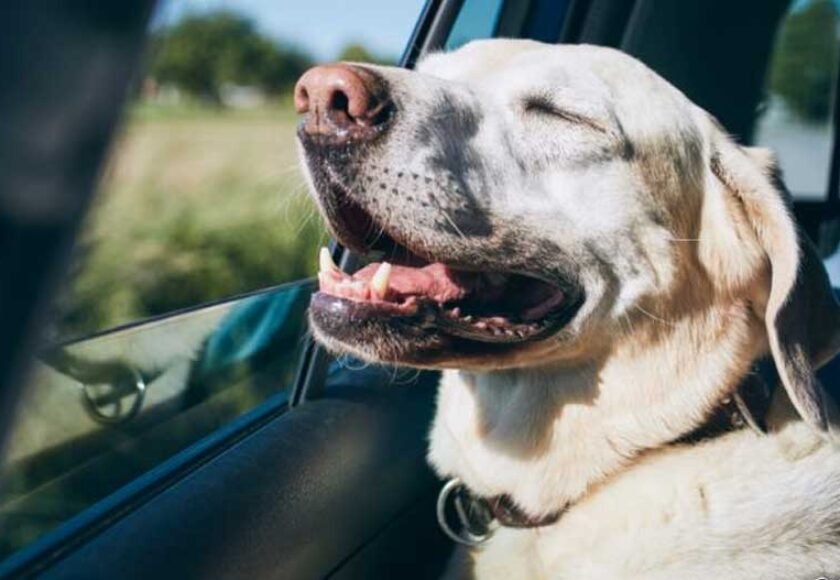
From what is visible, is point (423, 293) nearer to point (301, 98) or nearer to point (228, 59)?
point (301, 98)

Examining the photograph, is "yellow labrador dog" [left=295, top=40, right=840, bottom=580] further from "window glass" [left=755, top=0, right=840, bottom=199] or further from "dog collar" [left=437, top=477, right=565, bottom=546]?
"window glass" [left=755, top=0, right=840, bottom=199]

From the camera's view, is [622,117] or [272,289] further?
[272,289]

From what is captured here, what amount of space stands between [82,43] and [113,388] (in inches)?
67.9

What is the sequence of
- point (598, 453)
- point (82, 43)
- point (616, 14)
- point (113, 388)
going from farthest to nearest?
1. point (616, 14)
2. point (598, 453)
3. point (113, 388)
4. point (82, 43)

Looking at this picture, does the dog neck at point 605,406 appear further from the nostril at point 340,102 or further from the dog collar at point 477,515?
the nostril at point 340,102

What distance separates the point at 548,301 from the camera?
2.56 m

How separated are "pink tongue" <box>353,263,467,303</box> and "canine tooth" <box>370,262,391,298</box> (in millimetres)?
28

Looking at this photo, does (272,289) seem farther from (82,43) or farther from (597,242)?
(82,43)

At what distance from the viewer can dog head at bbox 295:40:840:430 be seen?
91.0 inches

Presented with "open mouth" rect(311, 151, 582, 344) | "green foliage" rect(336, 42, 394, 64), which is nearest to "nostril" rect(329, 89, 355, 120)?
"open mouth" rect(311, 151, 582, 344)

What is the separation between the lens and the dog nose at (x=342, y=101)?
2.13 m

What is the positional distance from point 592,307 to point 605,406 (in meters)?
0.25

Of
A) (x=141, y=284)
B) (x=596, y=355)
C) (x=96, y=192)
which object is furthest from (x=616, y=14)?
(x=96, y=192)

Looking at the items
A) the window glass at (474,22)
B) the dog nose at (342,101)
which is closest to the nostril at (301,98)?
the dog nose at (342,101)
